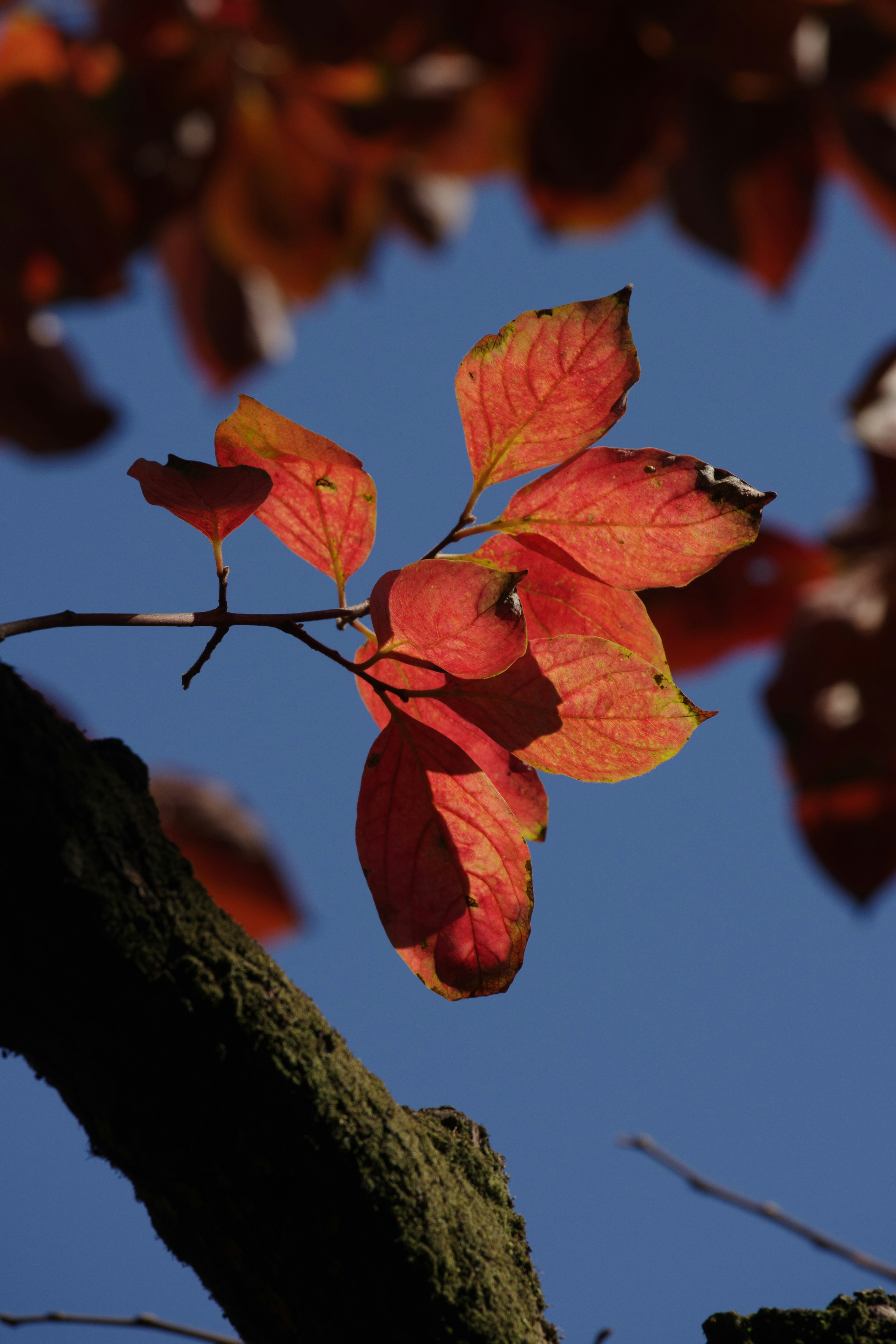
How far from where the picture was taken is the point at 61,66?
1.24 ft

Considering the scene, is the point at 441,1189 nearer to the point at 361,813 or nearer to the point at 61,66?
the point at 361,813

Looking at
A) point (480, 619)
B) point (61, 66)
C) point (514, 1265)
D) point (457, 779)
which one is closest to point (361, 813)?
point (457, 779)

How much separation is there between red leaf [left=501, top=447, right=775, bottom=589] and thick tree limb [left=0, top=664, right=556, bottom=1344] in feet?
1.07

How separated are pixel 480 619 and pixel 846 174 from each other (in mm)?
280

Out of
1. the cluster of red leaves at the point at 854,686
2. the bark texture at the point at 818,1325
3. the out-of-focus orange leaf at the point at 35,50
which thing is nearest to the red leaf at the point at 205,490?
the out-of-focus orange leaf at the point at 35,50

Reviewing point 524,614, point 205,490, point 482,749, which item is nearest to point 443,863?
point 482,749

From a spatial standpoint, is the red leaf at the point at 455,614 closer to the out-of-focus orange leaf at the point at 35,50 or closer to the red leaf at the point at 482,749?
the red leaf at the point at 482,749

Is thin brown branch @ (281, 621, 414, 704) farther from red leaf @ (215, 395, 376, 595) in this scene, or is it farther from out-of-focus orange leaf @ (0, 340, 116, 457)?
out-of-focus orange leaf @ (0, 340, 116, 457)

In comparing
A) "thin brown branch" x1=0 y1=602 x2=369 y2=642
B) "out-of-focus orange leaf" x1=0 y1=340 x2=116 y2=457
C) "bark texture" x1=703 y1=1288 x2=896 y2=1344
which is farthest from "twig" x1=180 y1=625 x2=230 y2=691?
"bark texture" x1=703 y1=1288 x2=896 y2=1344

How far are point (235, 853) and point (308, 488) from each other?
287mm

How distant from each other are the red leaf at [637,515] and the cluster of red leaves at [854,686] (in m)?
0.24

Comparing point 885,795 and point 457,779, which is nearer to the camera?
point 885,795

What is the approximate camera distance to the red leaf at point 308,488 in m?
0.63

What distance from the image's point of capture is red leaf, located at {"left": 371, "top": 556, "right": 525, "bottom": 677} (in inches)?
20.5
